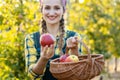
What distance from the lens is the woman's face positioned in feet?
10.4

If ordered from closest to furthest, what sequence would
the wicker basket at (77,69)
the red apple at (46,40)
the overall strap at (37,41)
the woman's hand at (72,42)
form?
1. the wicker basket at (77,69)
2. the red apple at (46,40)
3. the woman's hand at (72,42)
4. the overall strap at (37,41)

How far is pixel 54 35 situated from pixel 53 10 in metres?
0.22

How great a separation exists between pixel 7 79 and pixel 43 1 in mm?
838

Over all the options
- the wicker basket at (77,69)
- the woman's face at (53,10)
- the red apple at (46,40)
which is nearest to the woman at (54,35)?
the woman's face at (53,10)

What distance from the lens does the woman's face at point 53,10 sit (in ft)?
10.4

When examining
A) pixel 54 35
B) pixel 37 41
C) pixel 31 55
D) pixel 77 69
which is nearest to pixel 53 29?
pixel 54 35

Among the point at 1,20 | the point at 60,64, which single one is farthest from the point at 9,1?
the point at 60,64

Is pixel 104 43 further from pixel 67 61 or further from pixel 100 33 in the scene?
pixel 67 61

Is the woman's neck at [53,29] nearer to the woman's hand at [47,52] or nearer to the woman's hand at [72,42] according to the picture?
the woman's hand at [72,42]

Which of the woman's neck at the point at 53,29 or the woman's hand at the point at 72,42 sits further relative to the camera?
the woman's neck at the point at 53,29

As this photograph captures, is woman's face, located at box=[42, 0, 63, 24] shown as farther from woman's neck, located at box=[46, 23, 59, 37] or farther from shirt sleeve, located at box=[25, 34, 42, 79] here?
shirt sleeve, located at box=[25, 34, 42, 79]

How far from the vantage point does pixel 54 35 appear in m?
3.26

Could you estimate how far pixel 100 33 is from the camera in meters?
12.7

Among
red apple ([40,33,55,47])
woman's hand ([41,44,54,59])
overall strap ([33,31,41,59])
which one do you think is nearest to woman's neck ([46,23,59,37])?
overall strap ([33,31,41,59])
